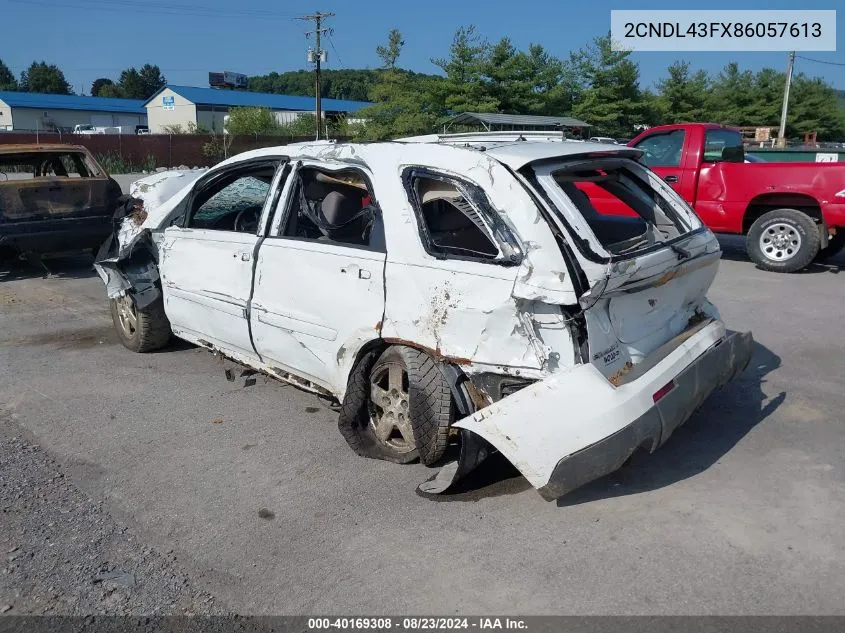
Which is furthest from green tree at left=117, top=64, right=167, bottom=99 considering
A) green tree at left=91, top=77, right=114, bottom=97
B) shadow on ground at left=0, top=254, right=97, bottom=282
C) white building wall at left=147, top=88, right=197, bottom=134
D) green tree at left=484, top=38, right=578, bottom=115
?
shadow on ground at left=0, top=254, right=97, bottom=282

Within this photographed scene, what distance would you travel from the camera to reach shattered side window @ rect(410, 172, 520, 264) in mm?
3498

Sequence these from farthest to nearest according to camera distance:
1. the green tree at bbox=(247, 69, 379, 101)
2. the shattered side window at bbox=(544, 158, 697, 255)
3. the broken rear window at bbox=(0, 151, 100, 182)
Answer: the green tree at bbox=(247, 69, 379, 101) → the broken rear window at bbox=(0, 151, 100, 182) → the shattered side window at bbox=(544, 158, 697, 255)

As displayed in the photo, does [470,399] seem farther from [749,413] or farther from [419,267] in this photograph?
[749,413]

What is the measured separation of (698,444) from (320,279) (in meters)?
→ 2.38

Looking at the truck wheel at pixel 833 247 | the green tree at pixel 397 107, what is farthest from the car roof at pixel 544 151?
the green tree at pixel 397 107

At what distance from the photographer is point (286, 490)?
3.85 m

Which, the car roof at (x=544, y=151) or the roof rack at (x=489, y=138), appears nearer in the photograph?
the car roof at (x=544, y=151)

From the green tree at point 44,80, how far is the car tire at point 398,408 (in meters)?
133

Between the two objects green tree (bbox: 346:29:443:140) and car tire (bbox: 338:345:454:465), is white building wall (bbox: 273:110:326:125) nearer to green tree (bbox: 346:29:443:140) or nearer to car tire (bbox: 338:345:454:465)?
green tree (bbox: 346:29:443:140)

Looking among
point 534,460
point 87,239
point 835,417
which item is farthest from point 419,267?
point 87,239

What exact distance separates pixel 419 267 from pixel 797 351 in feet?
12.8

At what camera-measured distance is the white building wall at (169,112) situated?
243 ft

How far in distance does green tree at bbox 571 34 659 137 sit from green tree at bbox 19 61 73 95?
10526 centimetres

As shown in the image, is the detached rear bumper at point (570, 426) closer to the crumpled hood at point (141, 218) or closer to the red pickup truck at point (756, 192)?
the crumpled hood at point (141, 218)
